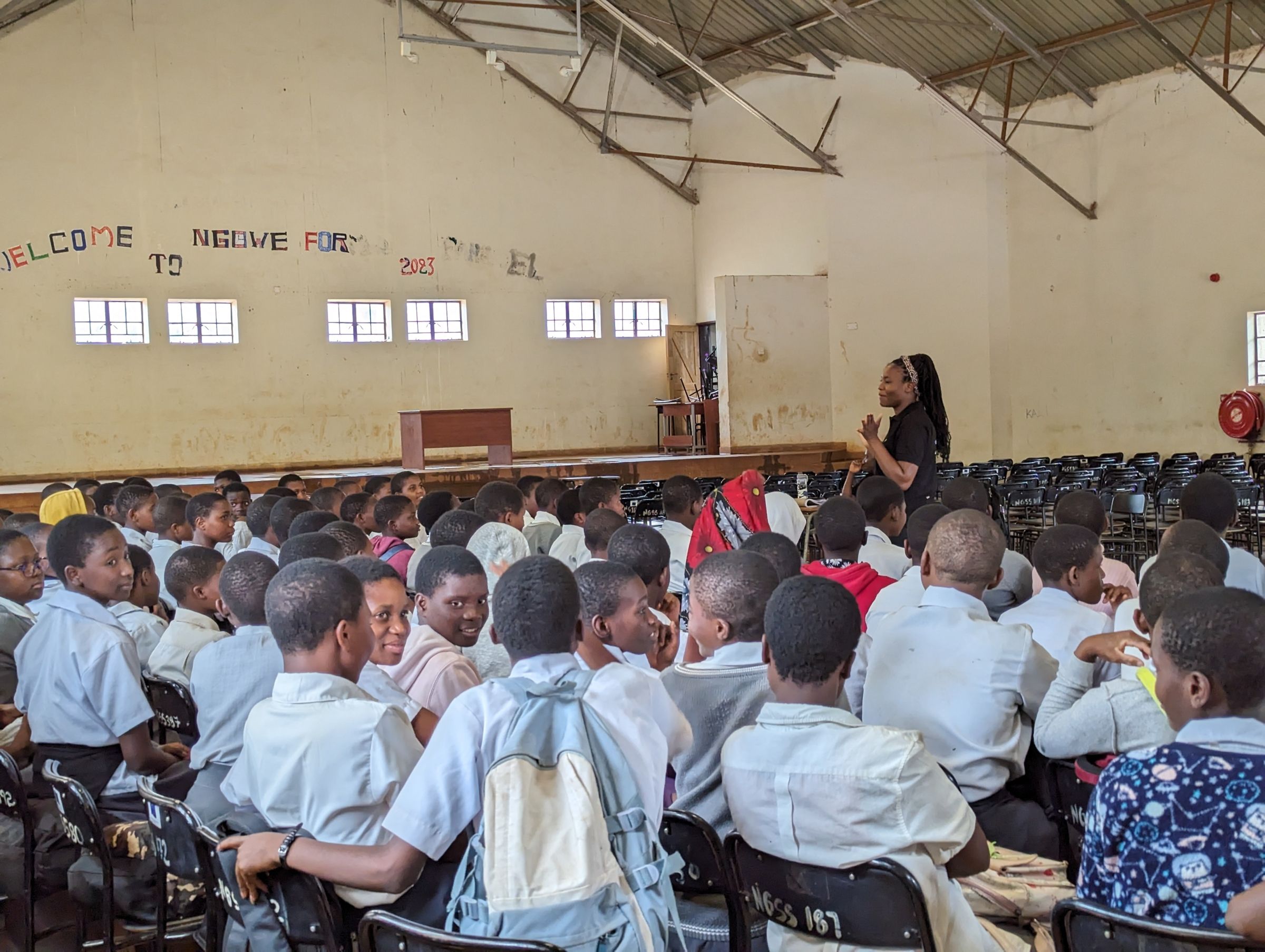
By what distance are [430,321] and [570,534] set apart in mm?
10548

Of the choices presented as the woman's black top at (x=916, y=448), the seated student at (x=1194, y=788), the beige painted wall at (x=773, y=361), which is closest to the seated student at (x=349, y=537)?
the woman's black top at (x=916, y=448)

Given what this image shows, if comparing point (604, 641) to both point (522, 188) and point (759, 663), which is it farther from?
point (522, 188)

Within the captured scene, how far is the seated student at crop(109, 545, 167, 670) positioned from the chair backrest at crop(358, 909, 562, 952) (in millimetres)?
2104

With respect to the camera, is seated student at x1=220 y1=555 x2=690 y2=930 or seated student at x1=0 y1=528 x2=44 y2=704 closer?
seated student at x1=220 y1=555 x2=690 y2=930

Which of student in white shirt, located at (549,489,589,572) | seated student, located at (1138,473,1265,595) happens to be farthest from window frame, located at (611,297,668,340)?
seated student, located at (1138,473,1265,595)

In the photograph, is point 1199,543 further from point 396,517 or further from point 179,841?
point 396,517

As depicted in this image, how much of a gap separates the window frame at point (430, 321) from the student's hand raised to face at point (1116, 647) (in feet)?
44.0

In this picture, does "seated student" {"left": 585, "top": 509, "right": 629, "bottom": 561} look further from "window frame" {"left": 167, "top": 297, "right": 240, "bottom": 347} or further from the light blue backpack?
"window frame" {"left": 167, "top": 297, "right": 240, "bottom": 347}

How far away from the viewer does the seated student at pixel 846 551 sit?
11.7 feet

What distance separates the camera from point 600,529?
433cm

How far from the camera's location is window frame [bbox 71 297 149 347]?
44.2 ft

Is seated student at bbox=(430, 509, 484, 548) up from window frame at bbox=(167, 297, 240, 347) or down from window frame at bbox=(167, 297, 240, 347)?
down

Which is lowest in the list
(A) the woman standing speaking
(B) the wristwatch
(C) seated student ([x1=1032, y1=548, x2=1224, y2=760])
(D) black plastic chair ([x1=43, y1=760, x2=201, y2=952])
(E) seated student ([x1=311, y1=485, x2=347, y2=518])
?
(D) black plastic chair ([x1=43, y1=760, x2=201, y2=952])

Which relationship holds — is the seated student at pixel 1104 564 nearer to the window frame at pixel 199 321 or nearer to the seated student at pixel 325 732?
the seated student at pixel 325 732
